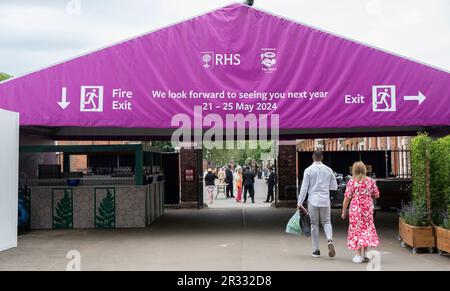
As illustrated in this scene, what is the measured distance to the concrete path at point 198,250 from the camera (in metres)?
8.91

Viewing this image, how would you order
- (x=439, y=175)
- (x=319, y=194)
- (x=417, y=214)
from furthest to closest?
(x=439, y=175) < (x=417, y=214) < (x=319, y=194)

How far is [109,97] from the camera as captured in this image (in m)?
12.0

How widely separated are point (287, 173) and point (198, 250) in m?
11.7

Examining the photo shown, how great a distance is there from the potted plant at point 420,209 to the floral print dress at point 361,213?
1380 mm

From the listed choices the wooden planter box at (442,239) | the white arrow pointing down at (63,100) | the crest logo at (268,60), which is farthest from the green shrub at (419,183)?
the white arrow pointing down at (63,100)

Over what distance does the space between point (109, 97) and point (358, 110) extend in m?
5.50

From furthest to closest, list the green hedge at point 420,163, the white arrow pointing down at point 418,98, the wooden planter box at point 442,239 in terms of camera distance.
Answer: the white arrow pointing down at point 418,98 → the green hedge at point 420,163 → the wooden planter box at point 442,239

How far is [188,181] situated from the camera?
854 inches

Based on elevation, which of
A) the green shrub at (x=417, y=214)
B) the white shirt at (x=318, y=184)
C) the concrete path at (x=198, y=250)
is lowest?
the concrete path at (x=198, y=250)

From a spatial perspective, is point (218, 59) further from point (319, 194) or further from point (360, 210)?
point (360, 210)

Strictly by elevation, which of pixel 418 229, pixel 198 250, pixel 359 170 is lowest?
pixel 198 250

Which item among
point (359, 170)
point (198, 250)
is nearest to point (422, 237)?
point (359, 170)

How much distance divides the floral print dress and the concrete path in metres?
0.42

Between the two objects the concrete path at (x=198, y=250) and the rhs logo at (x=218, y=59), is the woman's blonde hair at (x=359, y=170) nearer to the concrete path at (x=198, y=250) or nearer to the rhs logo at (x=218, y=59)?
the concrete path at (x=198, y=250)
